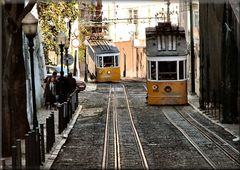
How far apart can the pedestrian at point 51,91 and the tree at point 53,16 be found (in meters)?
7.28

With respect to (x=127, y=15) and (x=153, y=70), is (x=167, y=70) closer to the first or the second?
(x=153, y=70)

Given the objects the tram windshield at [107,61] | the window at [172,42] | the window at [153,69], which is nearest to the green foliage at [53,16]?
the window at [153,69]

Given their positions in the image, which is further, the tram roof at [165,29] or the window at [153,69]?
the window at [153,69]

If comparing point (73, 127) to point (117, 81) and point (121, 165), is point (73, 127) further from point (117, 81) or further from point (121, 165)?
point (117, 81)

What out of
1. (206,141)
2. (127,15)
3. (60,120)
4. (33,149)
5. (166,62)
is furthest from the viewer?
(127,15)

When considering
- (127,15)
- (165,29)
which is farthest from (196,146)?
(127,15)

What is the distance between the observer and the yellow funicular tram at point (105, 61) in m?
54.3

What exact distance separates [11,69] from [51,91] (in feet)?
43.2

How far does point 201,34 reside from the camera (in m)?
31.1

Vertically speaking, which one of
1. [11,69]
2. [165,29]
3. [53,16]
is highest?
[53,16]

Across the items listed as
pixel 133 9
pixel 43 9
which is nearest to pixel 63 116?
pixel 43 9

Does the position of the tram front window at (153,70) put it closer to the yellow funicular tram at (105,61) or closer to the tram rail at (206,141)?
the tram rail at (206,141)

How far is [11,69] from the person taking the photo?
15.9 m

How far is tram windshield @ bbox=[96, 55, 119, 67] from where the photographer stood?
54.4 metres
